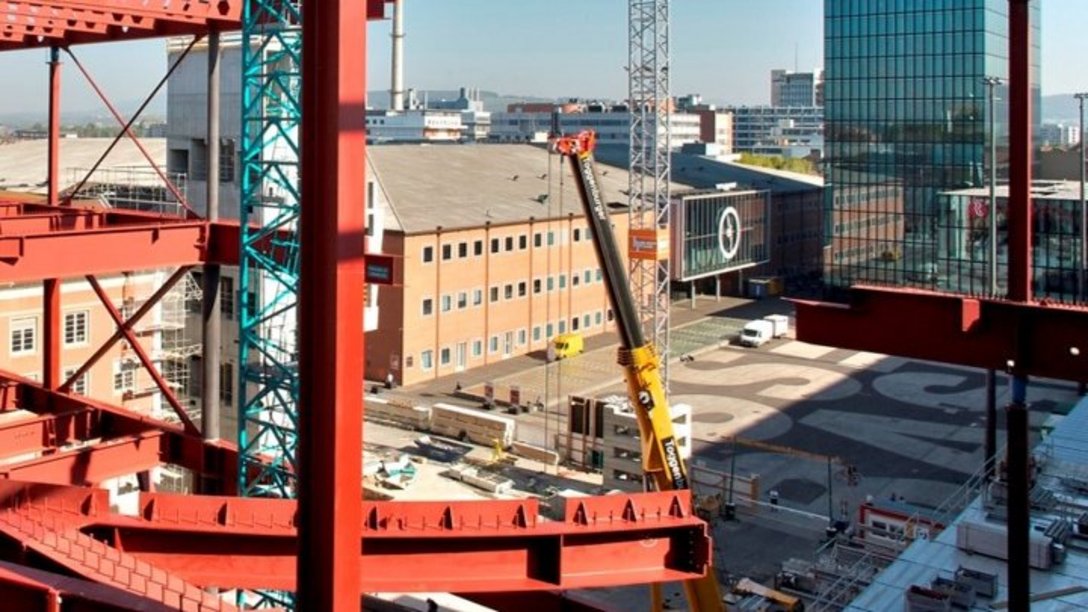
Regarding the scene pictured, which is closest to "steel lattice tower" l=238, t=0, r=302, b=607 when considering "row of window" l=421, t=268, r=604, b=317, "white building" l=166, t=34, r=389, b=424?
"white building" l=166, t=34, r=389, b=424

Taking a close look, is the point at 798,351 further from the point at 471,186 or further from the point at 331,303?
the point at 331,303

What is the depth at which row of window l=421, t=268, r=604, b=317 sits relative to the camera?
157 ft

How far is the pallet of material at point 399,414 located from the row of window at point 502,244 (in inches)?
291

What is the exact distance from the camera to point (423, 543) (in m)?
8.85

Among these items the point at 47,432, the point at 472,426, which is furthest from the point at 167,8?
the point at 472,426

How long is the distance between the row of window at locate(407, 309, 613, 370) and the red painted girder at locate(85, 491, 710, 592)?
1478 inches

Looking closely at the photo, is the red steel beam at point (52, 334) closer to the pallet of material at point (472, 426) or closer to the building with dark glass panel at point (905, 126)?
the pallet of material at point (472, 426)

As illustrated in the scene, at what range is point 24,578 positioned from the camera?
5754mm

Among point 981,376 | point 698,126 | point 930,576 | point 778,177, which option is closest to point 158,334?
point 930,576

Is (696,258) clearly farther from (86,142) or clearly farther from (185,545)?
(185,545)

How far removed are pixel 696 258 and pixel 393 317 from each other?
25.1 metres

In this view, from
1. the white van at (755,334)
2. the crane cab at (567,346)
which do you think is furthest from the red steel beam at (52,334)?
the white van at (755,334)

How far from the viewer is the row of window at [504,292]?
47.9 m

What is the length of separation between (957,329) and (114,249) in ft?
32.2
